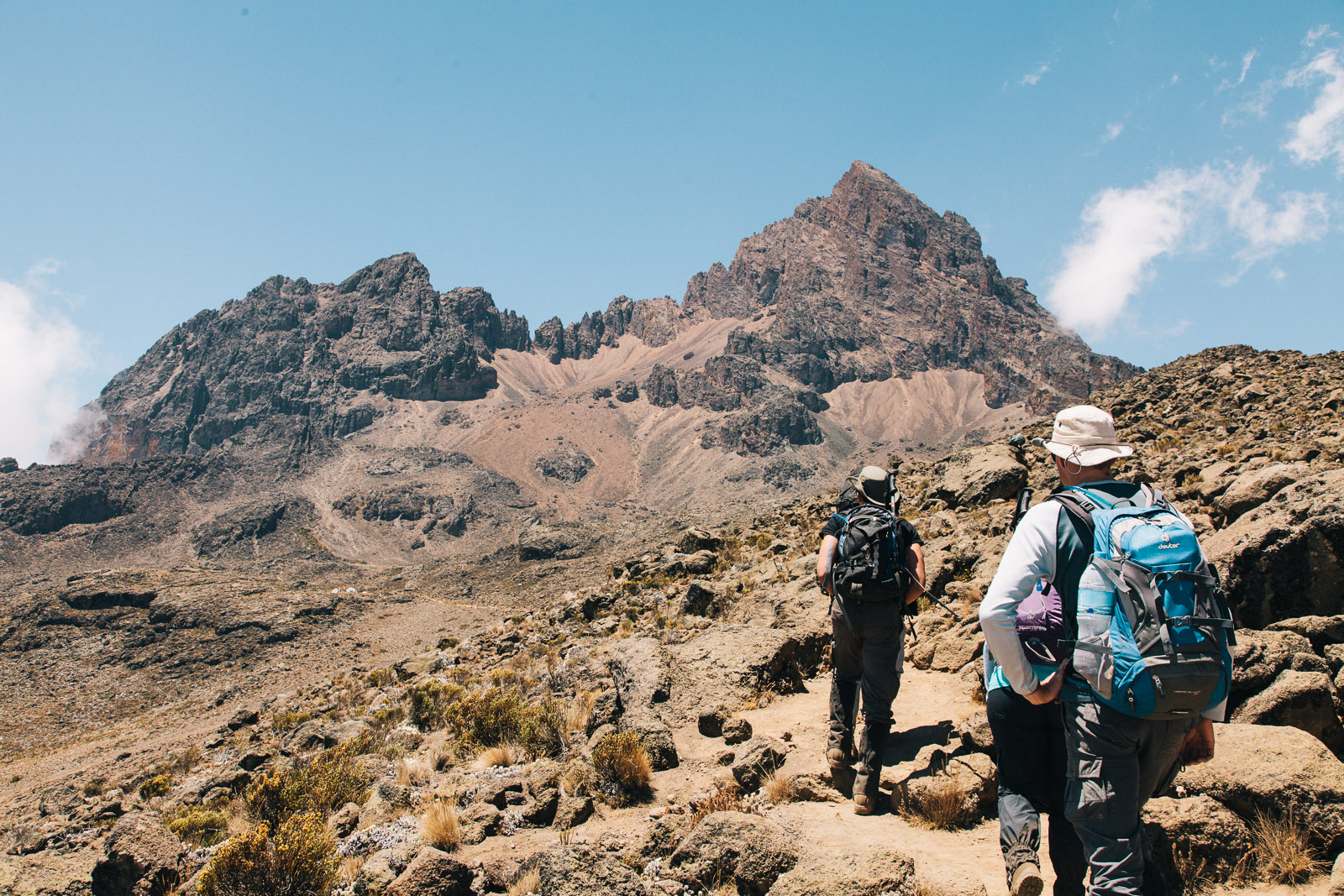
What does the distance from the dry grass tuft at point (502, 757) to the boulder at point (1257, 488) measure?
8508 millimetres

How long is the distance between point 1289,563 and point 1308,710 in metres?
1.60

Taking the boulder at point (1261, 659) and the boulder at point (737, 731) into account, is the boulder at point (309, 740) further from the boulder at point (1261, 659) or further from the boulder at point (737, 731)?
the boulder at point (1261, 659)

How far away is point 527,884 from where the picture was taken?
4359 mm

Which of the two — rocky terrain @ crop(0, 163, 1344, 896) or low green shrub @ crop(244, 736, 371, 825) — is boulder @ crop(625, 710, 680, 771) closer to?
rocky terrain @ crop(0, 163, 1344, 896)

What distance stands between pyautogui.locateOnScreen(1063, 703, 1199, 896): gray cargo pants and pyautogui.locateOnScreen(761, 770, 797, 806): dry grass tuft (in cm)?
263

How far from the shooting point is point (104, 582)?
51.4 meters

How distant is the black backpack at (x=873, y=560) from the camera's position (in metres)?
4.98

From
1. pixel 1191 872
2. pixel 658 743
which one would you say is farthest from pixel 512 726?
pixel 1191 872

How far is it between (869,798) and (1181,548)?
305 cm

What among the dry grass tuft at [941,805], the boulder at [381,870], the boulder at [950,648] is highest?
the boulder at [950,648]

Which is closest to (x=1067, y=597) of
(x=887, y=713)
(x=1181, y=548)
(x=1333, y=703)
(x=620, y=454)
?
(x=1181, y=548)

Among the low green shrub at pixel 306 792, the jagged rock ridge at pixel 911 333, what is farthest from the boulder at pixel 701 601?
the jagged rock ridge at pixel 911 333

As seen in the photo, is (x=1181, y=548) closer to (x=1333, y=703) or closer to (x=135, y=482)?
(x=1333, y=703)

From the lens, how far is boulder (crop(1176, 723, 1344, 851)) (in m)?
3.42
